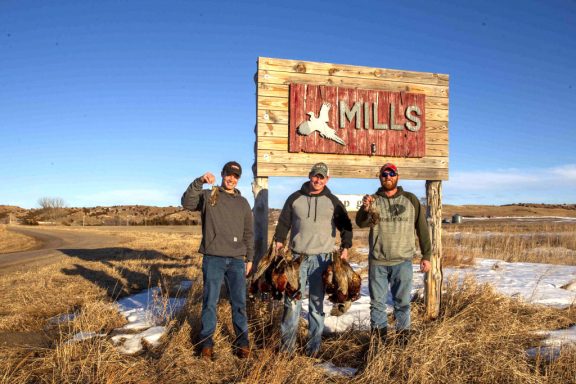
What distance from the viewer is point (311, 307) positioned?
5.02 m

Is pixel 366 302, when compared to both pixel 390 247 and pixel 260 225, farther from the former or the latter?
pixel 390 247

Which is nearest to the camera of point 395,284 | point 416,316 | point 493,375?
point 493,375

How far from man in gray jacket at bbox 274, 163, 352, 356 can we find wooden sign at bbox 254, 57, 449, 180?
4.89ft

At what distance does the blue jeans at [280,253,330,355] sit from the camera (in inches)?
195

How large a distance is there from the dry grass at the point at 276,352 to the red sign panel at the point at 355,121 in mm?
2516

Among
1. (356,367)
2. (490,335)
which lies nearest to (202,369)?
(356,367)

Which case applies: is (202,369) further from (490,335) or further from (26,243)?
(26,243)

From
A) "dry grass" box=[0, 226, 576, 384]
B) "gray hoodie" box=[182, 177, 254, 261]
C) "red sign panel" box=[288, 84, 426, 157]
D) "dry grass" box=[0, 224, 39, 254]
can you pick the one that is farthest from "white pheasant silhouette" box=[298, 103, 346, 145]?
"dry grass" box=[0, 224, 39, 254]

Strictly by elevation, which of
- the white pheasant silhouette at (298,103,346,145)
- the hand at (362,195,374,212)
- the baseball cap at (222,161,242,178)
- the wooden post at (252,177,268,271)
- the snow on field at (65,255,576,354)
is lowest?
the snow on field at (65,255,576,354)

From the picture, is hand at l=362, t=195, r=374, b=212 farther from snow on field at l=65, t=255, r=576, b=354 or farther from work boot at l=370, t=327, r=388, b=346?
snow on field at l=65, t=255, r=576, b=354

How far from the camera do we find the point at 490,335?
17.0ft

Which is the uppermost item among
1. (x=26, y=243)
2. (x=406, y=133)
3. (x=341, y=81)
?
(x=341, y=81)

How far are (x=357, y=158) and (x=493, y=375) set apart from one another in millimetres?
3698

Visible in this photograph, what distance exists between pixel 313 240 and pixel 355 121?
268 cm
